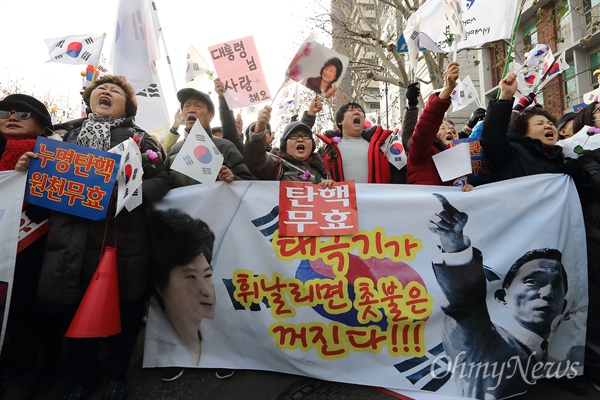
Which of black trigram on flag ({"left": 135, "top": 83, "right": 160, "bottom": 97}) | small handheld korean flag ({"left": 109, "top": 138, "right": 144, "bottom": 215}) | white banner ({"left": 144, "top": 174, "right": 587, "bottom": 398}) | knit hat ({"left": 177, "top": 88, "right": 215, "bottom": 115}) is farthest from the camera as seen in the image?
black trigram on flag ({"left": 135, "top": 83, "right": 160, "bottom": 97})

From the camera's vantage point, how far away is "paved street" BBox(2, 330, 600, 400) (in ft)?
7.32

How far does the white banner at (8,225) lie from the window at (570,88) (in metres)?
14.9

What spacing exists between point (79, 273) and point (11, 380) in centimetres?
93

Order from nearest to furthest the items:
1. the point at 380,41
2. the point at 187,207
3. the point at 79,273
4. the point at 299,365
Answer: the point at 79,273, the point at 299,365, the point at 187,207, the point at 380,41

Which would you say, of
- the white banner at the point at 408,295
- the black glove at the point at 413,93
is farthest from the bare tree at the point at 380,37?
the white banner at the point at 408,295

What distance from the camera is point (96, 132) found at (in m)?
2.49

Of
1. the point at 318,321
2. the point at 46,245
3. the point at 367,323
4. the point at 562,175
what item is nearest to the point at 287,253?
the point at 318,321

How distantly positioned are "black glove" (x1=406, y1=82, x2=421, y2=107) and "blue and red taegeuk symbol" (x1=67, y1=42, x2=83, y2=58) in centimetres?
362

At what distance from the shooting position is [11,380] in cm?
244

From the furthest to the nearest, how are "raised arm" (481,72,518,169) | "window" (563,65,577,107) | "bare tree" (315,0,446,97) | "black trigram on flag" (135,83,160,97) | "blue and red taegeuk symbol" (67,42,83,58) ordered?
"window" (563,65,577,107), "bare tree" (315,0,446,97), "blue and red taegeuk symbol" (67,42,83,58), "black trigram on flag" (135,83,160,97), "raised arm" (481,72,518,169)

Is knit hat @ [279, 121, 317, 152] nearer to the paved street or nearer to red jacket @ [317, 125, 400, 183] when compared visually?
red jacket @ [317, 125, 400, 183]

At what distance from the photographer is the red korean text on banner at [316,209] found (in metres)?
2.51

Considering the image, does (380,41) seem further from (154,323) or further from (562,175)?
(154,323)

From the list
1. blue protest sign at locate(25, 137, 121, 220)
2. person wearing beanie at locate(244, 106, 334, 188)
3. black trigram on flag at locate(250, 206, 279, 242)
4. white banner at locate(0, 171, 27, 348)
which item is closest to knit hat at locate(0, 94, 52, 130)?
blue protest sign at locate(25, 137, 121, 220)
